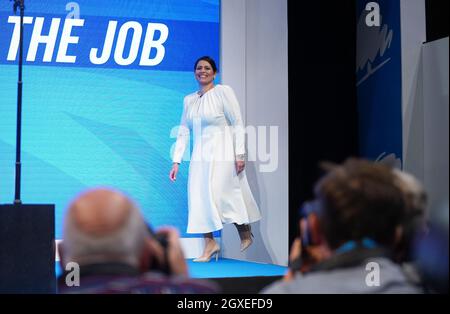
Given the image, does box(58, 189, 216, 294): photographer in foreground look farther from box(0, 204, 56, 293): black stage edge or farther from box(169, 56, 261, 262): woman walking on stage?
box(169, 56, 261, 262): woman walking on stage

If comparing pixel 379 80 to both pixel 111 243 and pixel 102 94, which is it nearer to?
pixel 102 94

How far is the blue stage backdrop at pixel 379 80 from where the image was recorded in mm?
4691

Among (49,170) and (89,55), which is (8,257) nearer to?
(49,170)

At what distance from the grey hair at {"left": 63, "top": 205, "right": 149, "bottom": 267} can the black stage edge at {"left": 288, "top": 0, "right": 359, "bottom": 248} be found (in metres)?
3.63

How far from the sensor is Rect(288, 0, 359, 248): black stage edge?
4.96 metres

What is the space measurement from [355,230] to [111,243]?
504 millimetres

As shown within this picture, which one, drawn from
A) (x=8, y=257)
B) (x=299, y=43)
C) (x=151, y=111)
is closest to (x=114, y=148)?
(x=151, y=111)

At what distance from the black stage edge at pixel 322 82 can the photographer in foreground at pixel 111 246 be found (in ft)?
11.7

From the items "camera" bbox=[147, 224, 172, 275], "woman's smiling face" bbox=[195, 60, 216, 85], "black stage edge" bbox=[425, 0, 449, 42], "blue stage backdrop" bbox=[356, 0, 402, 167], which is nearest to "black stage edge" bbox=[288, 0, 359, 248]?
"blue stage backdrop" bbox=[356, 0, 402, 167]

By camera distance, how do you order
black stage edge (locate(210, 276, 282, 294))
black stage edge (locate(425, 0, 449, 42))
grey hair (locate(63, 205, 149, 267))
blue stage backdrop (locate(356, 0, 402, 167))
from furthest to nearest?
blue stage backdrop (locate(356, 0, 402, 167)) → black stage edge (locate(425, 0, 449, 42)) → black stage edge (locate(210, 276, 282, 294)) → grey hair (locate(63, 205, 149, 267))

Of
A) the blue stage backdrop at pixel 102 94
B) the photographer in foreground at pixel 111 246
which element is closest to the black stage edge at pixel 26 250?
the blue stage backdrop at pixel 102 94

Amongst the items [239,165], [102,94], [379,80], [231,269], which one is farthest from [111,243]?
[102,94]

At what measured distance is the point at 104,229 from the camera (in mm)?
1440

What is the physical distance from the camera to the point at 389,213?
1.58 metres
